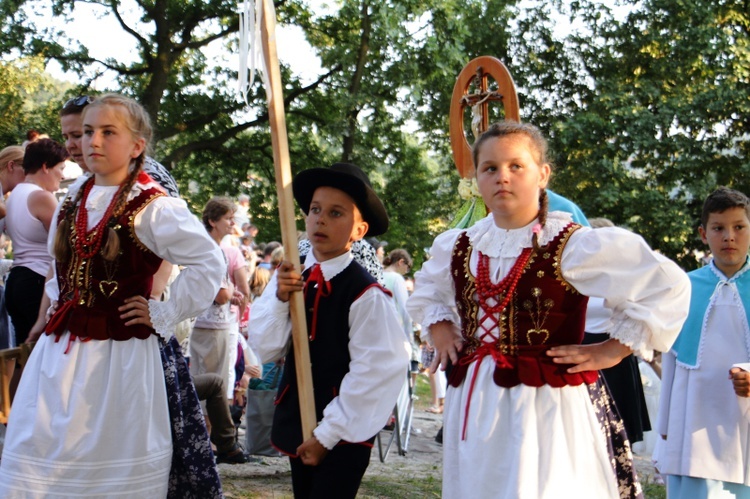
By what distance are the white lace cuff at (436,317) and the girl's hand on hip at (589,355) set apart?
50 centimetres

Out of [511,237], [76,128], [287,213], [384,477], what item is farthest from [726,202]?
[384,477]

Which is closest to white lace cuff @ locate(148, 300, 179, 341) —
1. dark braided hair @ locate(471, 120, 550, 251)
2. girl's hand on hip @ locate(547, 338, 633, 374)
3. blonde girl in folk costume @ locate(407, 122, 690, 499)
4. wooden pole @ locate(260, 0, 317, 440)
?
wooden pole @ locate(260, 0, 317, 440)

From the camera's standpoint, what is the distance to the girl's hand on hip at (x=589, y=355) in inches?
114

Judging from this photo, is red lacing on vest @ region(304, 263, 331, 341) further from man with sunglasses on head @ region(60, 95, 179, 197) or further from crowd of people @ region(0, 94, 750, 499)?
man with sunglasses on head @ region(60, 95, 179, 197)

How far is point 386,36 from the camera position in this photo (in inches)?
522

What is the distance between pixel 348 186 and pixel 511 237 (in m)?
0.78

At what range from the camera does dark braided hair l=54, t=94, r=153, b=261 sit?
325 cm

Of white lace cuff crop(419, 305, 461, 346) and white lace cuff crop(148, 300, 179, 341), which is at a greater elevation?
white lace cuff crop(419, 305, 461, 346)

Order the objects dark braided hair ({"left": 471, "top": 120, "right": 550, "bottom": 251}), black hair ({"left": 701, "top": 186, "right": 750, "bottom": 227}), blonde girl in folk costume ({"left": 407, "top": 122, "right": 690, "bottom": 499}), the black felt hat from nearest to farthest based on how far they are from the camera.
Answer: blonde girl in folk costume ({"left": 407, "top": 122, "right": 690, "bottom": 499}) < dark braided hair ({"left": 471, "top": 120, "right": 550, "bottom": 251}) < the black felt hat < black hair ({"left": 701, "top": 186, "right": 750, "bottom": 227})

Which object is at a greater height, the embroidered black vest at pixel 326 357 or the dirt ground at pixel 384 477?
the embroidered black vest at pixel 326 357

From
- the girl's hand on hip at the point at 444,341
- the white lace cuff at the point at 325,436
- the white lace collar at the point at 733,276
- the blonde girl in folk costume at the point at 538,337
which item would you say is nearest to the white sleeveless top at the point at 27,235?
the white lace cuff at the point at 325,436

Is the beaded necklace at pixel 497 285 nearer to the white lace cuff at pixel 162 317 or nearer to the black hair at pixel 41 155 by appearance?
the white lace cuff at pixel 162 317

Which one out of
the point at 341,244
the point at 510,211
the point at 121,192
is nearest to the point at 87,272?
the point at 121,192

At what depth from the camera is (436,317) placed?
3277 mm
